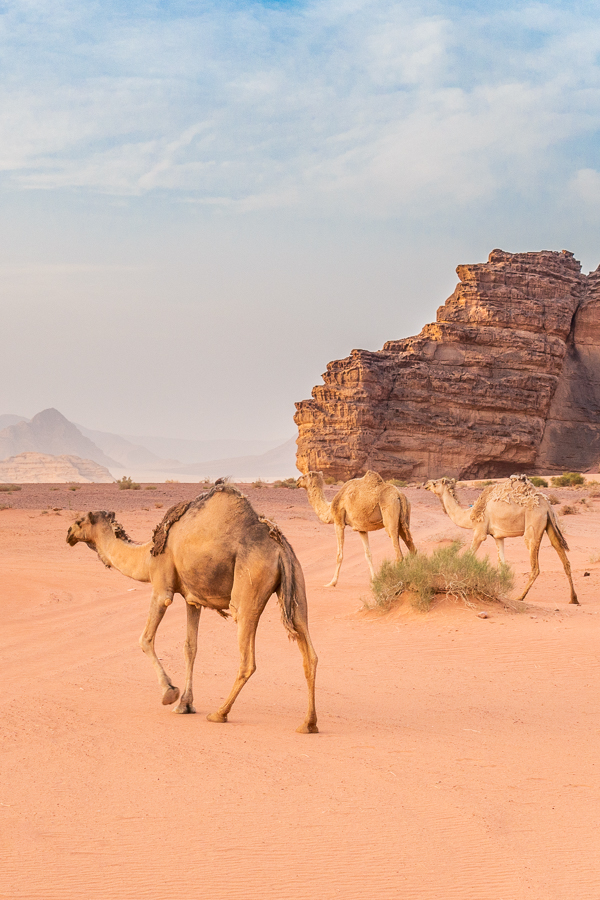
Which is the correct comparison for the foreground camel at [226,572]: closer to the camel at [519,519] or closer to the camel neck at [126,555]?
the camel neck at [126,555]

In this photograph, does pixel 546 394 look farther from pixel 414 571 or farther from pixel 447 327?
pixel 414 571

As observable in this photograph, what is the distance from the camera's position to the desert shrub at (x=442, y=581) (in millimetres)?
12875

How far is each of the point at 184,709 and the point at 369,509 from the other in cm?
891

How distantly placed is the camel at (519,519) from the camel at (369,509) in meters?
1.37

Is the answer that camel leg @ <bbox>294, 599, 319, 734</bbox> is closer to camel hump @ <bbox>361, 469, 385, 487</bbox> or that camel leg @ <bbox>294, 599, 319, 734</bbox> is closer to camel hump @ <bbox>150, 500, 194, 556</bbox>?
camel hump @ <bbox>150, 500, 194, 556</bbox>

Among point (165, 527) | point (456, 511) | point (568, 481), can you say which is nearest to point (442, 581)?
point (456, 511)

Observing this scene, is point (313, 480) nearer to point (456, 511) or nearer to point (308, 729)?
point (456, 511)

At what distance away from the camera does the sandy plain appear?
13.7 ft

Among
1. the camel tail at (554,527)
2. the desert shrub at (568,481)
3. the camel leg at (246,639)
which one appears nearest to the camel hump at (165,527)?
the camel leg at (246,639)

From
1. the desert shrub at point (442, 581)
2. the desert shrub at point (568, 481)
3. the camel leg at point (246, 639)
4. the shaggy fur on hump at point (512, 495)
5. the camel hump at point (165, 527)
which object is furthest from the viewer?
the desert shrub at point (568, 481)

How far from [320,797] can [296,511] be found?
2871cm

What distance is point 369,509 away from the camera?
1572cm

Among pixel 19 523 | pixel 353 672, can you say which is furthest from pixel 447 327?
pixel 353 672

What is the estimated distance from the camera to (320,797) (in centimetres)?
520
